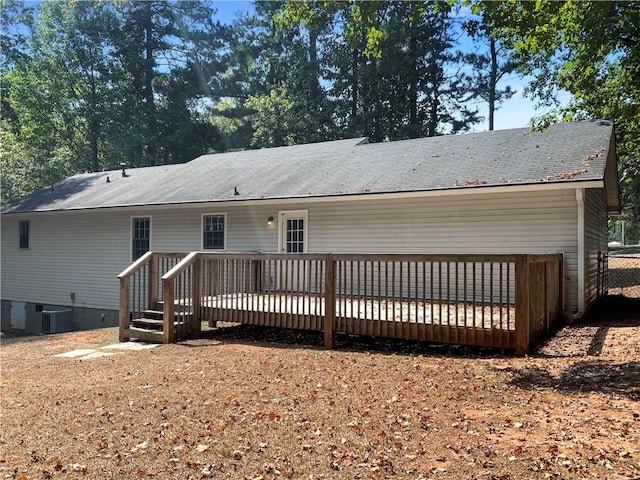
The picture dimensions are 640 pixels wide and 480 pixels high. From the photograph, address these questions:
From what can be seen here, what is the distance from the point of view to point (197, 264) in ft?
28.3

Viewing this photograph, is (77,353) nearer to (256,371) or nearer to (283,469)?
(256,371)

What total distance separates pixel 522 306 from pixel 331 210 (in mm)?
5982

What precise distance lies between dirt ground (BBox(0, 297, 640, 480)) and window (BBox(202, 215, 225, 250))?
6051mm

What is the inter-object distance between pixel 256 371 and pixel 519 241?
6038mm

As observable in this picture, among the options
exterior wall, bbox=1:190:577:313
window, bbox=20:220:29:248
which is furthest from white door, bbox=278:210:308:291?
window, bbox=20:220:29:248

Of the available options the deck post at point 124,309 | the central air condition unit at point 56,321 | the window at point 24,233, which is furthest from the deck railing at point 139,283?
the window at point 24,233

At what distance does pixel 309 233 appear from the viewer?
38.7 ft

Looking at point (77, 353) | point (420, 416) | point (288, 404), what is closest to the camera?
point (420, 416)

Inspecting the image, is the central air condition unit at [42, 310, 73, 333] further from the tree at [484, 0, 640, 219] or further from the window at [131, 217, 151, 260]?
the tree at [484, 0, 640, 219]

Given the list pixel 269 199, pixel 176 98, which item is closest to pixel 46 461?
pixel 269 199

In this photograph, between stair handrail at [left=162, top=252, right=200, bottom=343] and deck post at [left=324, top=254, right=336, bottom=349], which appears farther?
stair handrail at [left=162, top=252, right=200, bottom=343]

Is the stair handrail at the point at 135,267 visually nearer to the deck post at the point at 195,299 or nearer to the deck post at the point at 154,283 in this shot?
the deck post at the point at 154,283

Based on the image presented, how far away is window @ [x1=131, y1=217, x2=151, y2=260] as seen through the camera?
561 inches

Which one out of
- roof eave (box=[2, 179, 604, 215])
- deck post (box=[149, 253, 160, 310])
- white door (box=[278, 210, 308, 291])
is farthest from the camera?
white door (box=[278, 210, 308, 291])
